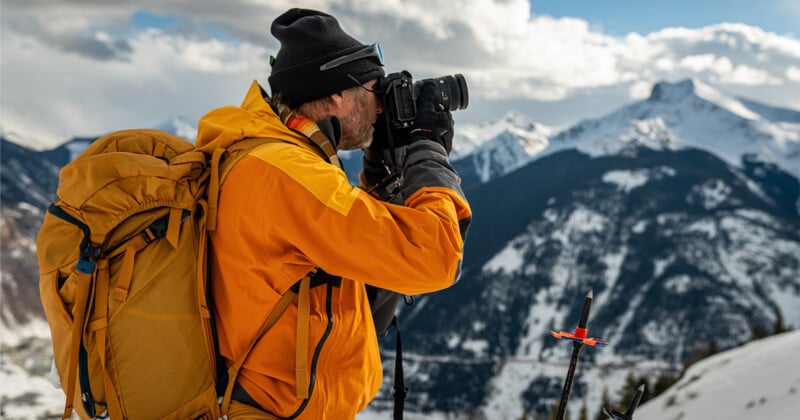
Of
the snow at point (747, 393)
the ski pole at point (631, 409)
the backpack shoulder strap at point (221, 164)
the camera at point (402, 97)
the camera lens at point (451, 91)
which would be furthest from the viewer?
the snow at point (747, 393)

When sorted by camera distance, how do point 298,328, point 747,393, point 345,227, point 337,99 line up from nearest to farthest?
point 345,227
point 298,328
point 337,99
point 747,393

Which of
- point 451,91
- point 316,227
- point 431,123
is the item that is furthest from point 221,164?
point 451,91

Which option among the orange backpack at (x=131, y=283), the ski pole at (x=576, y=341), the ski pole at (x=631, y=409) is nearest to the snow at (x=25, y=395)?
the orange backpack at (x=131, y=283)

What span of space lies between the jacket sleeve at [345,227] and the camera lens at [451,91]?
924 millimetres

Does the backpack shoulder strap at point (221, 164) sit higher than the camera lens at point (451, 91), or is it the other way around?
the camera lens at point (451, 91)

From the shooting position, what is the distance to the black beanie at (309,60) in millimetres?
3145

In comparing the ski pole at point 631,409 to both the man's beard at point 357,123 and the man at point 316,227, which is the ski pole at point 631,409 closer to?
the man at point 316,227

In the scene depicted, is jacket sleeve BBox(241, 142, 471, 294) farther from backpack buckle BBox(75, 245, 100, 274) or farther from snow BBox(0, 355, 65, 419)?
snow BBox(0, 355, 65, 419)

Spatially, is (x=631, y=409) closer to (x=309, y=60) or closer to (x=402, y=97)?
(x=402, y=97)

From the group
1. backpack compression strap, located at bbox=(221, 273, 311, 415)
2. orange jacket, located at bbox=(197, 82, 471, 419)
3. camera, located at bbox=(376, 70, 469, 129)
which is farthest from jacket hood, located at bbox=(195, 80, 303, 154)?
backpack compression strap, located at bbox=(221, 273, 311, 415)

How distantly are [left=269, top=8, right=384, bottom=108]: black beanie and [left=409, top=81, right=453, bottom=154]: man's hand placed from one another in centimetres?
35

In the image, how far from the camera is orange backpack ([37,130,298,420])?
268cm

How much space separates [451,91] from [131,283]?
6.58ft

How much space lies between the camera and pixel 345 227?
2.63 meters
